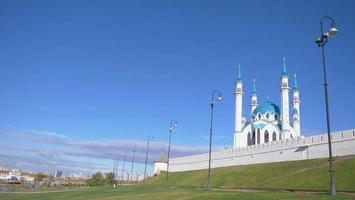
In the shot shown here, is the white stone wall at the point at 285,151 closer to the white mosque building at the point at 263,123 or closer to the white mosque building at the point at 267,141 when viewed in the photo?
the white mosque building at the point at 267,141

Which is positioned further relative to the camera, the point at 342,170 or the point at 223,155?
the point at 223,155

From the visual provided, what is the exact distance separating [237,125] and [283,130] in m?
12.1

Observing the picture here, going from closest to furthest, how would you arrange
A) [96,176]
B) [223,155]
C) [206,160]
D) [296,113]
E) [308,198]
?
[308,198], [223,155], [206,160], [296,113], [96,176]

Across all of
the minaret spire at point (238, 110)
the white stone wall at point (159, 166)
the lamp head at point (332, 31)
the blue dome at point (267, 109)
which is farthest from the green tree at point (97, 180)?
the lamp head at point (332, 31)

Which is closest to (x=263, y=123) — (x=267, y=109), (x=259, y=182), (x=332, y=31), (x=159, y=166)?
(x=267, y=109)

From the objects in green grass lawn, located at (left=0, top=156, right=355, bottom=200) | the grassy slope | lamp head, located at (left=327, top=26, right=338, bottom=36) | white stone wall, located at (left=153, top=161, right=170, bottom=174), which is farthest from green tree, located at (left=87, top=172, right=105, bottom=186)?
lamp head, located at (left=327, top=26, right=338, bottom=36)

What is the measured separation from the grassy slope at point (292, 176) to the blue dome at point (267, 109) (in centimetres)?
3580

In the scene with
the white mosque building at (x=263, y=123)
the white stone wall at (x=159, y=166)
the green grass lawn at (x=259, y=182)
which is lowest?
the green grass lawn at (x=259, y=182)

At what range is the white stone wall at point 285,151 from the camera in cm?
5212

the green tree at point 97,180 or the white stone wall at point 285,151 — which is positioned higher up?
the white stone wall at point 285,151

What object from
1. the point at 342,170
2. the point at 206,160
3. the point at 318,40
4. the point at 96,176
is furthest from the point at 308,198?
the point at 96,176

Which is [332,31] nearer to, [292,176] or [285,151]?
[292,176]

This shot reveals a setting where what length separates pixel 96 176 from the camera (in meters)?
127

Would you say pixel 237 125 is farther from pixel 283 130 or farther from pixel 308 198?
pixel 308 198
